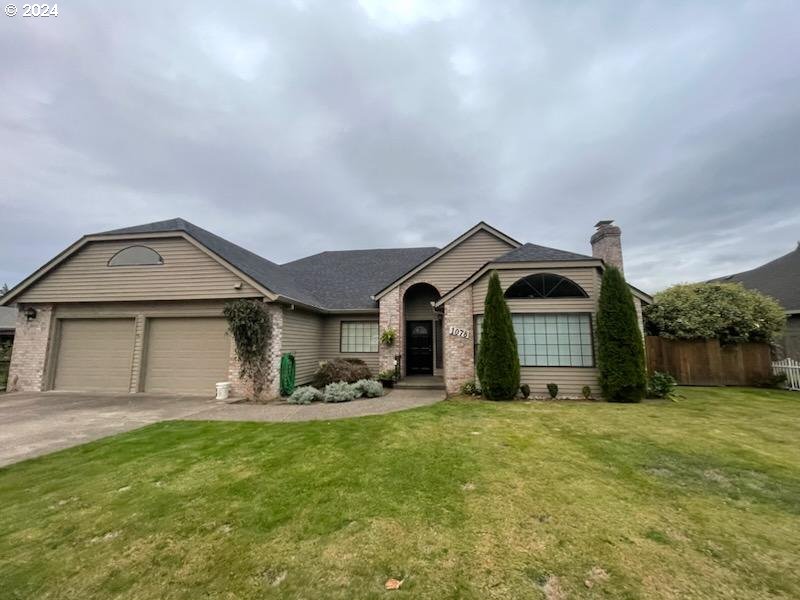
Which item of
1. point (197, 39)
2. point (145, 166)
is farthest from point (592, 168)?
point (145, 166)

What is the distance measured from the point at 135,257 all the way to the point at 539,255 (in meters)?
13.9

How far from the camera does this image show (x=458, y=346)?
10469 mm

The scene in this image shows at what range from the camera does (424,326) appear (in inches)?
558

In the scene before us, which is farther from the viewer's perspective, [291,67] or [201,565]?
[291,67]

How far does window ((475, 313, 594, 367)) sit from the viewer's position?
961cm

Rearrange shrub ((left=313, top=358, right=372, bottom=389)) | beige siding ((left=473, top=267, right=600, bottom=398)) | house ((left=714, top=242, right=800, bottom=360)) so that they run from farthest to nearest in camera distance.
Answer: house ((left=714, top=242, right=800, bottom=360))
shrub ((left=313, top=358, right=372, bottom=389))
beige siding ((left=473, top=267, right=600, bottom=398))

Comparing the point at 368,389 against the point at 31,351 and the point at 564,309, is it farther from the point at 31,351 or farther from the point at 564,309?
the point at 31,351

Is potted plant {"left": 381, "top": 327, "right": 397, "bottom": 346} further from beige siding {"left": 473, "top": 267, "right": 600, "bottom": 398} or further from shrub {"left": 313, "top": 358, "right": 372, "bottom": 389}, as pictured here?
beige siding {"left": 473, "top": 267, "right": 600, "bottom": 398}

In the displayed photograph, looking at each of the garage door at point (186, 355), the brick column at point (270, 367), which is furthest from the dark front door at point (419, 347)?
the garage door at point (186, 355)

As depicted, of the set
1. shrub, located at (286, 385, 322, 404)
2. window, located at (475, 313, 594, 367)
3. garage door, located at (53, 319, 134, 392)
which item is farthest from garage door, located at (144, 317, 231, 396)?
window, located at (475, 313, 594, 367)

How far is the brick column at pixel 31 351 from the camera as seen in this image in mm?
A: 11141

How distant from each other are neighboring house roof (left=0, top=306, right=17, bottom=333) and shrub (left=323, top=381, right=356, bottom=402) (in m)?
18.8

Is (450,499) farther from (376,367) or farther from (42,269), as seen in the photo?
(42,269)

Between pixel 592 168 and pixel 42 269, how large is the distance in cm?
2192
